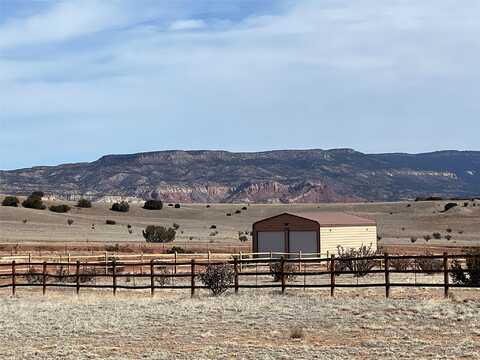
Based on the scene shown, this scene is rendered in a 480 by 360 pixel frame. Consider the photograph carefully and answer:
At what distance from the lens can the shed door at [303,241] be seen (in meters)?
50.7

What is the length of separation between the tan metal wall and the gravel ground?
21334 millimetres

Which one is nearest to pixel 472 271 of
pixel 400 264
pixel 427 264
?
pixel 427 264

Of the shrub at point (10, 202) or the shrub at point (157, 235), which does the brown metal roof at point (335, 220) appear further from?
the shrub at point (10, 202)

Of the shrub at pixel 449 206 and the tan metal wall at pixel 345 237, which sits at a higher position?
the shrub at pixel 449 206

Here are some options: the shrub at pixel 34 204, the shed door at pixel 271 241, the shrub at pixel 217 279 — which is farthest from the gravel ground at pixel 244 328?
the shrub at pixel 34 204

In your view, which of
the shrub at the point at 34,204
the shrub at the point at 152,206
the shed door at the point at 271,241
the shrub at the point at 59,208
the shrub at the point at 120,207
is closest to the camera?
the shed door at the point at 271,241

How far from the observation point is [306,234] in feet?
168

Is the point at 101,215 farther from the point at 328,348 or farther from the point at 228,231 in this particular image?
the point at 328,348

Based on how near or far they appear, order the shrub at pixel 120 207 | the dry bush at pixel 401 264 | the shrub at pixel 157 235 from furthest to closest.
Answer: the shrub at pixel 120 207, the shrub at pixel 157 235, the dry bush at pixel 401 264

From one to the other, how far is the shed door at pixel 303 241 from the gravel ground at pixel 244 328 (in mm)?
21139

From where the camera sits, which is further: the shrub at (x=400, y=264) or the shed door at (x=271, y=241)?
the shed door at (x=271, y=241)

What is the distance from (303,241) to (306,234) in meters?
0.44

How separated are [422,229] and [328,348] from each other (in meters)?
86.5

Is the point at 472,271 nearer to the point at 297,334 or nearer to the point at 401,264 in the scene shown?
the point at 297,334
